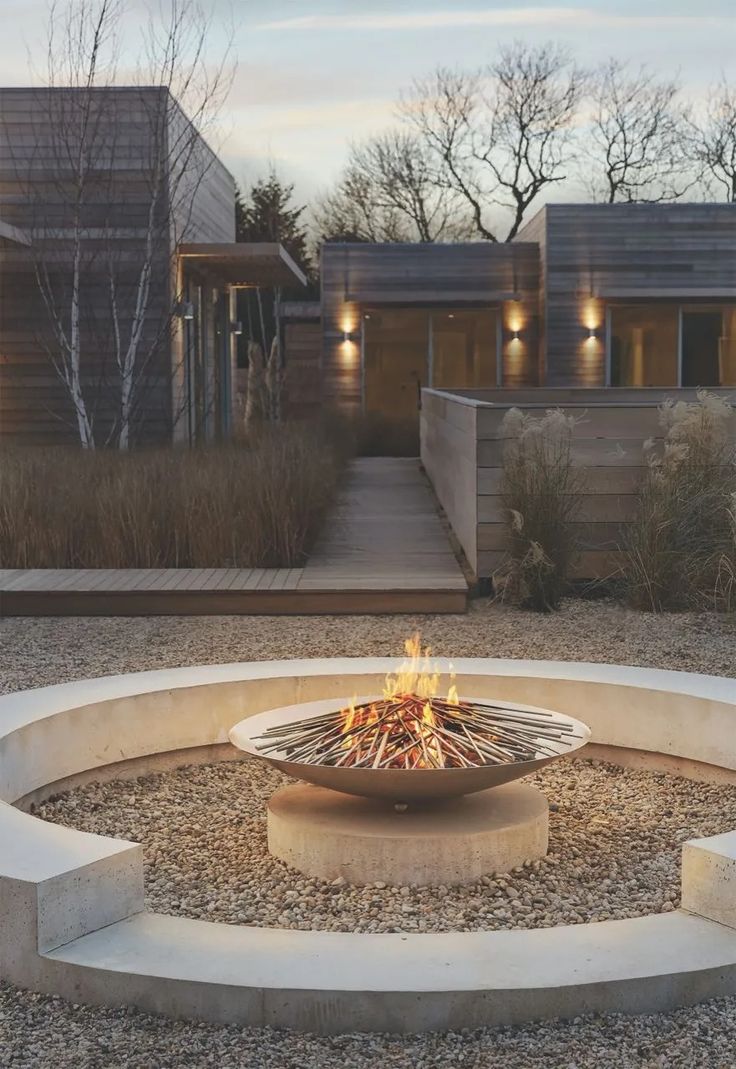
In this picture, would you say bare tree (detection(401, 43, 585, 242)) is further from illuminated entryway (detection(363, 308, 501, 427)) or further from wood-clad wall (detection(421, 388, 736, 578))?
wood-clad wall (detection(421, 388, 736, 578))

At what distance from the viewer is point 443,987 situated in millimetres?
2420

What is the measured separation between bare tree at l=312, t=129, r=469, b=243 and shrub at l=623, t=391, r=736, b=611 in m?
24.4

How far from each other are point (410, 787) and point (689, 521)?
162 inches

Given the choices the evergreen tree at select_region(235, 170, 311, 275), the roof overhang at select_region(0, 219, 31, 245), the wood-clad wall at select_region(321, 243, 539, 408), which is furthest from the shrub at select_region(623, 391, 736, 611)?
the evergreen tree at select_region(235, 170, 311, 275)

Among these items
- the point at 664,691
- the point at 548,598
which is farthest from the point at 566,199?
the point at 664,691

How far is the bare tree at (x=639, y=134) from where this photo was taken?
30.5 metres

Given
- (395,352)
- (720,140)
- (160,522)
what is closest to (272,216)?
(720,140)

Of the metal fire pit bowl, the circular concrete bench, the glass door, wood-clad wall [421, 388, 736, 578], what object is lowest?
the circular concrete bench

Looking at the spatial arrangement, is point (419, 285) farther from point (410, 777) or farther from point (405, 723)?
point (410, 777)

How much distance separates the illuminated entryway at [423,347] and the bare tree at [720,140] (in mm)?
11629

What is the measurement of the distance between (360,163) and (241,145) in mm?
4397

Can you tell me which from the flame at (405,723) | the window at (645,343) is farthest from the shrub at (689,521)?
the window at (645,343)

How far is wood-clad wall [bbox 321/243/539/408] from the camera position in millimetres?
20891

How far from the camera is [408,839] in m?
3.28
